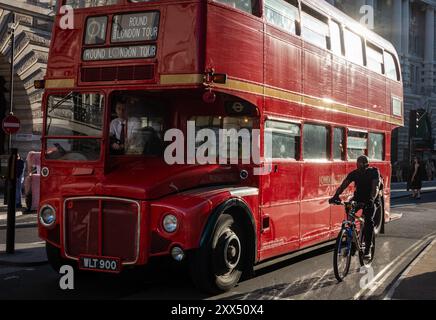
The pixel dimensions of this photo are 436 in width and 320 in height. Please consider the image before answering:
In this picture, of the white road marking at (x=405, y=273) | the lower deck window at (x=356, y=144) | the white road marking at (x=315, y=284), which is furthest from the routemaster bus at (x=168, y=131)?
the lower deck window at (x=356, y=144)

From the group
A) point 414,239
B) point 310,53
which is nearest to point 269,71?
point 310,53

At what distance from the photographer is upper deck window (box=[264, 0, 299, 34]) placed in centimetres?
849

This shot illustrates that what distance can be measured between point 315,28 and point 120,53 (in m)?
3.82

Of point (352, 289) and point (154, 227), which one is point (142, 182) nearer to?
point (154, 227)

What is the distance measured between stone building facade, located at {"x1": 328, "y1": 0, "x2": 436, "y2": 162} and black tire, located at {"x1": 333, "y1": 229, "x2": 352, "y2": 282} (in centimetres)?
4474

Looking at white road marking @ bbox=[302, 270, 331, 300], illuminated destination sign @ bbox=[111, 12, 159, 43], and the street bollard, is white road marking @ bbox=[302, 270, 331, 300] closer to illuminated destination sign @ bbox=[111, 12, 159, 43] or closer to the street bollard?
illuminated destination sign @ bbox=[111, 12, 159, 43]

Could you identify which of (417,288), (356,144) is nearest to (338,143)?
(356,144)

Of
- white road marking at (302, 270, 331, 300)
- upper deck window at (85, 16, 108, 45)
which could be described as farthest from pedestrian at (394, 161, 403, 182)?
upper deck window at (85, 16, 108, 45)

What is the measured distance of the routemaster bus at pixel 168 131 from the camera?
273 inches

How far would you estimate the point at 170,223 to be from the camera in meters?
6.74

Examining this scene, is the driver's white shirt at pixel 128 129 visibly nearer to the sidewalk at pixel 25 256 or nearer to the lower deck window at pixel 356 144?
the sidewalk at pixel 25 256

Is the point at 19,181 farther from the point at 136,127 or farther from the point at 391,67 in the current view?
the point at 136,127

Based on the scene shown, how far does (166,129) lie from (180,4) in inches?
62.8

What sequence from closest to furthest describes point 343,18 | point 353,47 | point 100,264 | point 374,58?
point 100,264 < point 343,18 < point 353,47 < point 374,58
